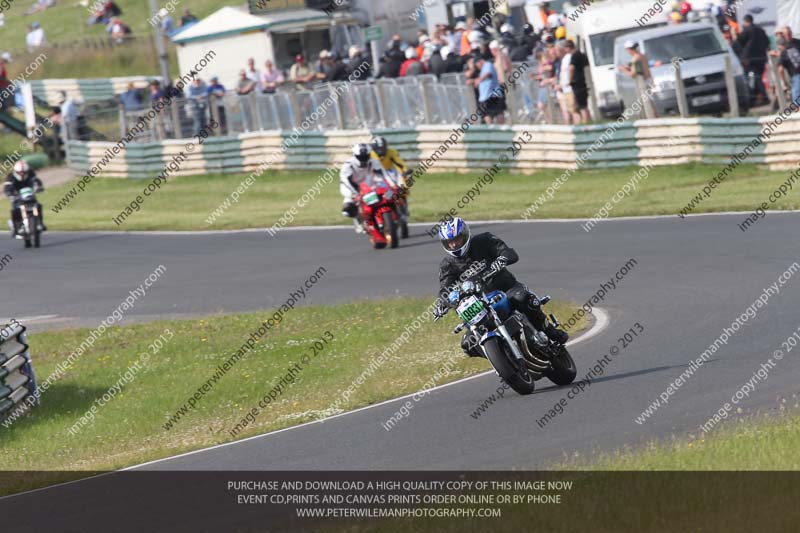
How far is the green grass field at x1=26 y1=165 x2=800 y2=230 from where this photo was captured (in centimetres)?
2241

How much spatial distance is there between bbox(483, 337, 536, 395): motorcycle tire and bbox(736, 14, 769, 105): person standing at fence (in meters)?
16.1

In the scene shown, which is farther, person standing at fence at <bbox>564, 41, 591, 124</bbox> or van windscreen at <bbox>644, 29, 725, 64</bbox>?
van windscreen at <bbox>644, 29, 725, 64</bbox>

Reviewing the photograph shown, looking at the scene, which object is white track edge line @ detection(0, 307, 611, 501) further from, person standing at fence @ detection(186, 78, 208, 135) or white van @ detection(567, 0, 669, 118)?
person standing at fence @ detection(186, 78, 208, 135)

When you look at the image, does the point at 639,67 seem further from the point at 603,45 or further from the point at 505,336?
the point at 505,336

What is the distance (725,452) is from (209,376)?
7.76 m

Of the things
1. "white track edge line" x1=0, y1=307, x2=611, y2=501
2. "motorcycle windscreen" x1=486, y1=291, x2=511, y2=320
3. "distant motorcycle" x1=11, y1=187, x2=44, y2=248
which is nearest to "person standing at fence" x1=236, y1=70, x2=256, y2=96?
"distant motorcycle" x1=11, y1=187, x2=44, y2=248

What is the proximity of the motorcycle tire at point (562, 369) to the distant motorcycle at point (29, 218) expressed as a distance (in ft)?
55.0

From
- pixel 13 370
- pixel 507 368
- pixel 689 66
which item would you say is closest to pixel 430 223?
pixel 689 66

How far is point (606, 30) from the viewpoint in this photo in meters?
28.0

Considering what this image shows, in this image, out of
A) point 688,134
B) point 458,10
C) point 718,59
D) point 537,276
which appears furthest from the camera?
point 458,10
